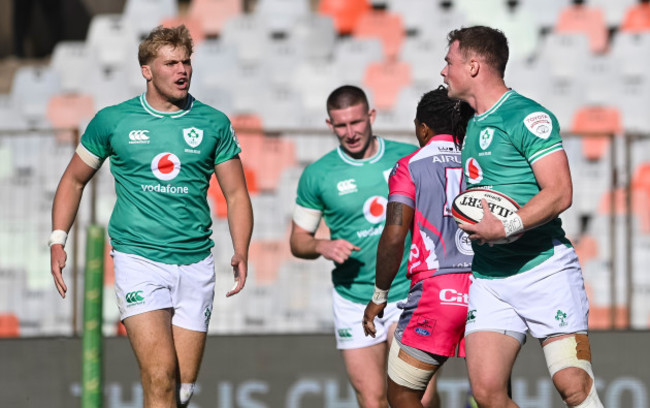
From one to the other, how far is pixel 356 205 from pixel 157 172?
1.56m

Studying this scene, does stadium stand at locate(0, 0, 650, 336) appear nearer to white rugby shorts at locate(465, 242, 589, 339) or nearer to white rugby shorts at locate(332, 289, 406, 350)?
white rugby shorts at locate(332, 289, 406, 350)

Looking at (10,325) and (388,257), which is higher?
(388,257)

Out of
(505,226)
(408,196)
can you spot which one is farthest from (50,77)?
(505,226)

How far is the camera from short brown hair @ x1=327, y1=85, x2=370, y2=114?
639 centimetres

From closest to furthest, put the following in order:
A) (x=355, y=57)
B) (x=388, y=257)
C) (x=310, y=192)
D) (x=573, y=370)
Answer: (x=573, y=370)
(x=388, y=257)
(x=310, y=192)
(x=355, y=57)

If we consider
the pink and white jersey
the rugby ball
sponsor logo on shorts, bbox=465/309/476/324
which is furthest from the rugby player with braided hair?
the rugby ball

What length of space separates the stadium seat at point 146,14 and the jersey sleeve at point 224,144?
7.71 meters

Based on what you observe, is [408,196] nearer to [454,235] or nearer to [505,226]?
[454,235]

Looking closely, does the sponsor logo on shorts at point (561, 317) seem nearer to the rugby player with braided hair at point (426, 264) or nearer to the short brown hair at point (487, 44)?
the rugby player with braided hair at point (426, 264)

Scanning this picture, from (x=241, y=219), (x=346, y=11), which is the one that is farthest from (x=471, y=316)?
(x=346, y=11)

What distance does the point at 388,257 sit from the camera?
16.5 ft

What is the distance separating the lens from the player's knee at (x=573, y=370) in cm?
449

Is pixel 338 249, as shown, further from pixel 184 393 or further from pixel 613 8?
pixel 613 8

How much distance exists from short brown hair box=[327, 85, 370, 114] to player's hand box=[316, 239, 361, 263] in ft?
3.16
